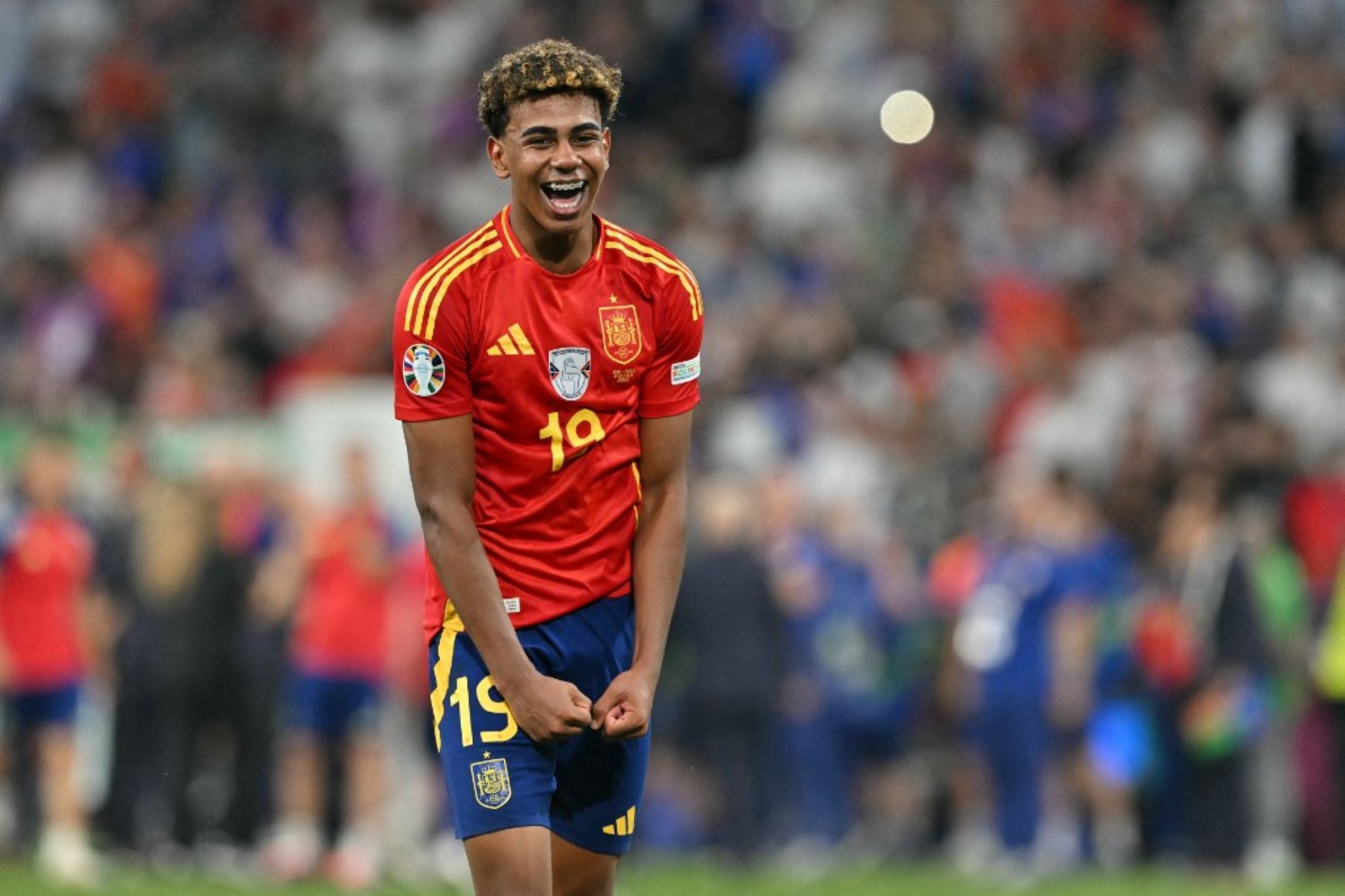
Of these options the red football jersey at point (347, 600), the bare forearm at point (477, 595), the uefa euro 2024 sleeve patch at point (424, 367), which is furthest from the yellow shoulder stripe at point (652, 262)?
the red football jersey at point (347, 600)

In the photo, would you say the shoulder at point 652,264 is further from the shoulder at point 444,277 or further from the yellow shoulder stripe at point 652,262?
the shoulder at point 444,277

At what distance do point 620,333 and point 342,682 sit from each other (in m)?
8.63

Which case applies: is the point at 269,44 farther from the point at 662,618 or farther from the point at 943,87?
the point at 662,618

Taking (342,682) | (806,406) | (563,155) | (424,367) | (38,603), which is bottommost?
(342,682)

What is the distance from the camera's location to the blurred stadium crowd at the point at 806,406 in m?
15.3

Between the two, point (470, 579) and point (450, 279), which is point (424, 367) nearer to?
point (450, 279)

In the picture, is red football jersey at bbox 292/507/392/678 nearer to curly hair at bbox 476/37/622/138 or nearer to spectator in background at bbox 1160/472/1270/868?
spectator in background at bbox 1160/472/1270/868

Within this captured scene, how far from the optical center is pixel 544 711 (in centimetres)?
638

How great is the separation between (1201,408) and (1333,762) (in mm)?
3089

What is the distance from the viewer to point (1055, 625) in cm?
1541

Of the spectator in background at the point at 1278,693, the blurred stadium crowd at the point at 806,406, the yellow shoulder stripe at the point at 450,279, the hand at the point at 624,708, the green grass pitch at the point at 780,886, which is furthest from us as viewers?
the blurred stadium crowd at the point at 806,406

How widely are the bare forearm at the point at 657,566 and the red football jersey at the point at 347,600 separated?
8206mm

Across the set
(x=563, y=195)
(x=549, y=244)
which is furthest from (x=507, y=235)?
(x=563, y=195)

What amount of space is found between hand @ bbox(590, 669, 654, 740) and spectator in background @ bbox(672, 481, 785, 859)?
8.78 metres
